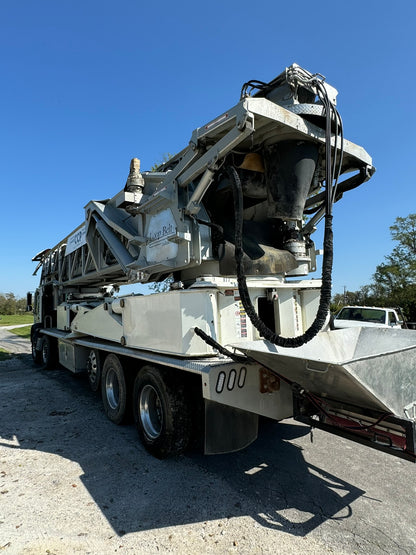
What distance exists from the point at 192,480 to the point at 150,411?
3.86ft

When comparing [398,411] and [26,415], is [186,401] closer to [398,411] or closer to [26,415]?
[398,411]

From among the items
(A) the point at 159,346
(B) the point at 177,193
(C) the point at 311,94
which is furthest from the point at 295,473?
(C) the point at 311,94

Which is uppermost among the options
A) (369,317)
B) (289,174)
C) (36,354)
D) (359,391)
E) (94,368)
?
(289,174)

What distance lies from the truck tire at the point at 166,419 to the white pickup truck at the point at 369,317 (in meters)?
8.71

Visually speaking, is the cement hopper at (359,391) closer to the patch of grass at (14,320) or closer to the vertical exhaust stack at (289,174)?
the vertical exhaust stack at (289,174)

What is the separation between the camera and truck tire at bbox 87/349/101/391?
266 inches

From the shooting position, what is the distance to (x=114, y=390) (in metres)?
5.86

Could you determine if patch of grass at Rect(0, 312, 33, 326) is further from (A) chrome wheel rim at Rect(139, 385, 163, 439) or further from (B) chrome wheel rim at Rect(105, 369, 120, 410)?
(A) chrome wheel rim at Rect(139, 385, 163, 439)

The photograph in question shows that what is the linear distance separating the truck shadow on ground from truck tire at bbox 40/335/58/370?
16.5 ft

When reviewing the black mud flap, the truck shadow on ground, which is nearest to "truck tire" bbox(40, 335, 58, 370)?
the truck shadow on ground

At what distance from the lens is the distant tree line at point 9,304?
5857cm

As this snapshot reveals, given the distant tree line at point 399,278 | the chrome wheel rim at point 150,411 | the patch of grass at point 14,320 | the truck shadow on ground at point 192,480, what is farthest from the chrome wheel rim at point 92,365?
the patch of grass at point 14,320

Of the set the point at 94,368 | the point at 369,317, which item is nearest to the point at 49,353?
the point at 94,368

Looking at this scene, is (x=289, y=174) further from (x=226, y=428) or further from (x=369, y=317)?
(x=369, y=317)
